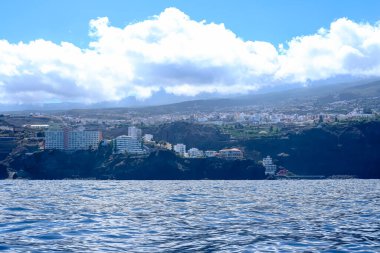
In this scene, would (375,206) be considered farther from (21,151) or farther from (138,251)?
(21,151)

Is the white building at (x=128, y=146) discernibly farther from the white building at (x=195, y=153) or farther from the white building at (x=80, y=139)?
the white building at (x=80, y=139)

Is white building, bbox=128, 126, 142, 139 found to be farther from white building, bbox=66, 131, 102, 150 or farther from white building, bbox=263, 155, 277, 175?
white building, bbox=263, 155, 277, 175

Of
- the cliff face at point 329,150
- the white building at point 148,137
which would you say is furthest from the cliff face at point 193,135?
the cliff face at point 329,150

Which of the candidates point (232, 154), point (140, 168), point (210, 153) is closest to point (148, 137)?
point (210, 153)

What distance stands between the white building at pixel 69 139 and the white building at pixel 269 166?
180 ft

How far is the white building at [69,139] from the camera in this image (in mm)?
175125

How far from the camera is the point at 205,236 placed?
22.6 m

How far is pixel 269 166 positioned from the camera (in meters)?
145

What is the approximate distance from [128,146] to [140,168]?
1062 inches

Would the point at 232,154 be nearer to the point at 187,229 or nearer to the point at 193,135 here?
the point at 193,135

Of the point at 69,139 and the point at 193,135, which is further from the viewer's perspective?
the point at 193,135

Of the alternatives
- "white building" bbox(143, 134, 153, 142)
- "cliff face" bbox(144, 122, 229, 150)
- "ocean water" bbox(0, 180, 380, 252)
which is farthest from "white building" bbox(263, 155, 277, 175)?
"ocean water" bbox(0, 180, 380, 252)

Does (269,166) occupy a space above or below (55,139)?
below

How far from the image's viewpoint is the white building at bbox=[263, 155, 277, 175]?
464 feet
